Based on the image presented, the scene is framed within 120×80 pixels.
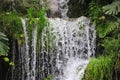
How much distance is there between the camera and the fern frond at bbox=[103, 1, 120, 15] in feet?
26.1

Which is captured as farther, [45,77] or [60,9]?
[60,9]

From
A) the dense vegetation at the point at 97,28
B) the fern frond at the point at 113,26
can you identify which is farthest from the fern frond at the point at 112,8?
the fern frond at the point at 113,26

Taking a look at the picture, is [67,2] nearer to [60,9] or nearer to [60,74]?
[60,9]

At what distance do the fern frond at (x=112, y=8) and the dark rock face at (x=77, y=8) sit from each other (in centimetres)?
118

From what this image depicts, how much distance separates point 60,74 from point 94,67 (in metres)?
1.25

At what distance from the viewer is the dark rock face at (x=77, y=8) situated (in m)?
9.37

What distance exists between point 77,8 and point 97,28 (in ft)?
4.96

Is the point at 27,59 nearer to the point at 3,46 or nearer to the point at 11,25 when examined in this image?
the point at 11,25

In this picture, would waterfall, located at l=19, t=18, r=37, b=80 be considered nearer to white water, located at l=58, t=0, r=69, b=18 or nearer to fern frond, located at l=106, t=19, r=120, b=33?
fern frond, located at l=106, t=19, r=120, b=33

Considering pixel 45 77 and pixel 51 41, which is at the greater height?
pixel 51 41

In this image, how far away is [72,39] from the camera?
326 inches

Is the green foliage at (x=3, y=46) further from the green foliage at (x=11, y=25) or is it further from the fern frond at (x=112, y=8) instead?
the fern frond at (x=112, y=8)

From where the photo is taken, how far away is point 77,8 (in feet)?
31.2

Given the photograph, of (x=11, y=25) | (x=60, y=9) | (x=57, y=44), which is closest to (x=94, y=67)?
(x=57, y=44)
